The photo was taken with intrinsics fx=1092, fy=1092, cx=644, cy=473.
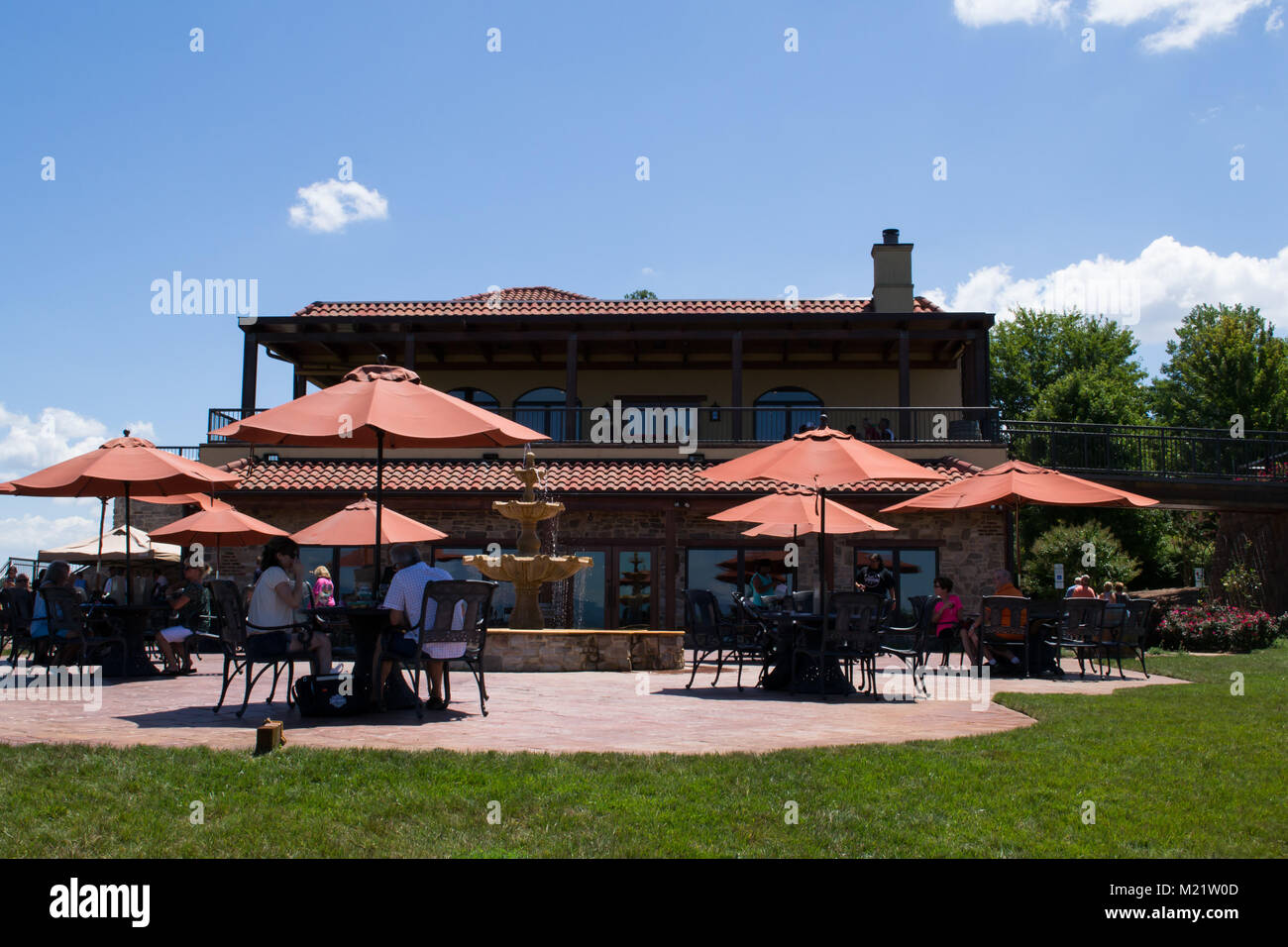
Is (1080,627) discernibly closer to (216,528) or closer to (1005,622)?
(1005,622)

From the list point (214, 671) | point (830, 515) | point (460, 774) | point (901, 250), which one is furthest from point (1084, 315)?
point (460, 774)

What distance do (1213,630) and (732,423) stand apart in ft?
30.9

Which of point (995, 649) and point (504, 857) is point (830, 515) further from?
point (504, 857)

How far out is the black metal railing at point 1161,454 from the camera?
20.4 m

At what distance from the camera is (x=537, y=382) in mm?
24562

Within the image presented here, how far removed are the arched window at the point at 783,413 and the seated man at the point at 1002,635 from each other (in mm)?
10796

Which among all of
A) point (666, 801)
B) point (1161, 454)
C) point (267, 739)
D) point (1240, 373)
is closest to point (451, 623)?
point (267, 739)

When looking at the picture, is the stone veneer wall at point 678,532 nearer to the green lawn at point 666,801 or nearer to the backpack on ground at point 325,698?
the backpack on ground at point 325,698

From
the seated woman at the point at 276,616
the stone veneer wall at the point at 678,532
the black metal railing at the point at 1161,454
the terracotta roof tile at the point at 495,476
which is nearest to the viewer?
the seated woman at the point at 276,616

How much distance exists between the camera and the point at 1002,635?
11023mm

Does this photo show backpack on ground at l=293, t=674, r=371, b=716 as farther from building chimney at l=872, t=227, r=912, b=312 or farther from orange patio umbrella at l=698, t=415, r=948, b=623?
building chimney at l=872, t=227, r=912, b=312

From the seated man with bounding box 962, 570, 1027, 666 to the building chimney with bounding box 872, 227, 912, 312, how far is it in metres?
12.2

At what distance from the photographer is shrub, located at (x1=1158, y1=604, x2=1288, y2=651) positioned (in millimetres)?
15773

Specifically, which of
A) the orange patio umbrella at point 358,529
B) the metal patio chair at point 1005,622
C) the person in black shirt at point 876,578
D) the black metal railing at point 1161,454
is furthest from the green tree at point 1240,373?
the orange patio umbrella at point 358,529
